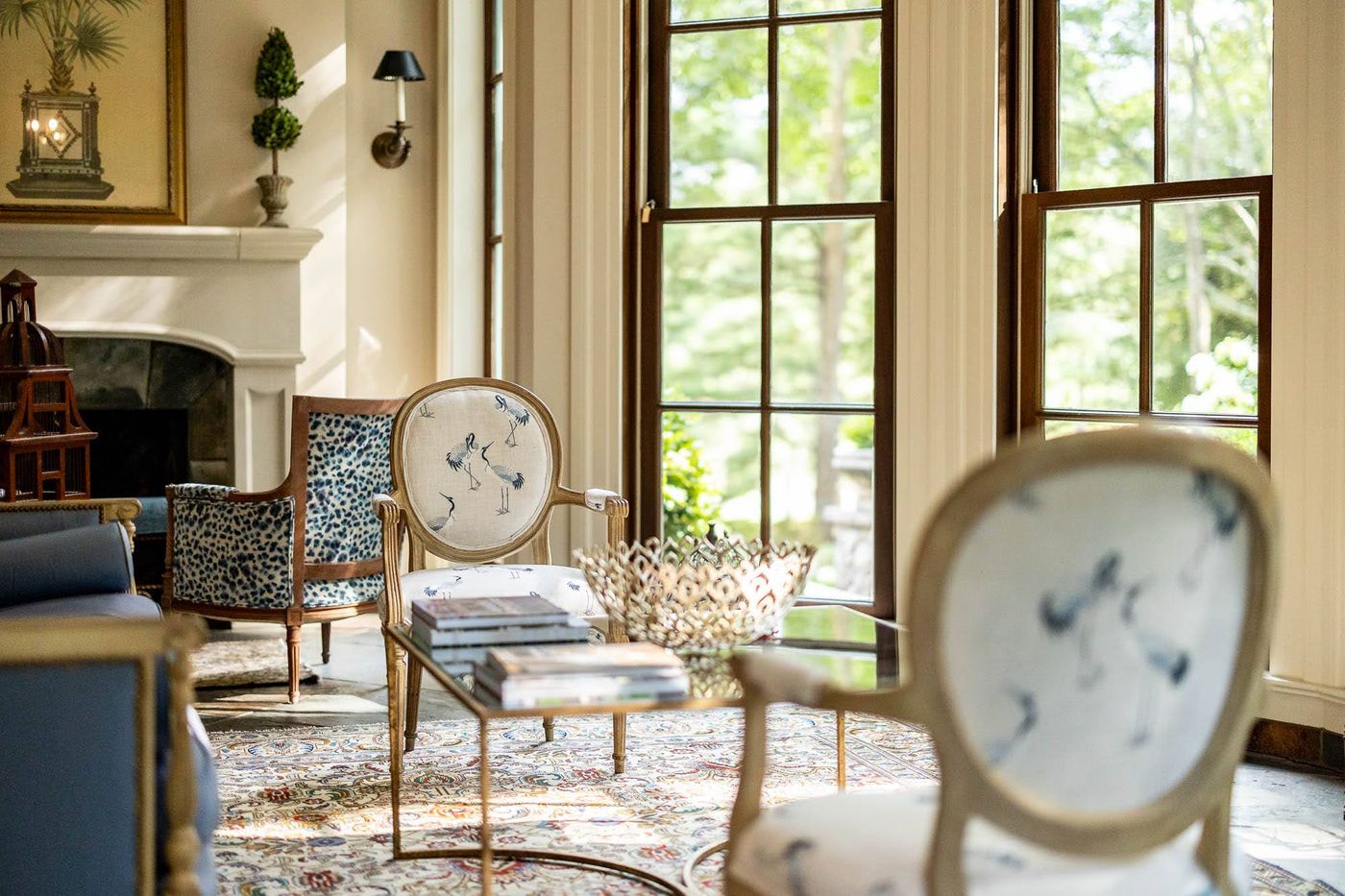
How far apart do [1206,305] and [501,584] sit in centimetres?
206

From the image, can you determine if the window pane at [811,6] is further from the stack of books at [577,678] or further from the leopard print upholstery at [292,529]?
the stack of books at [577,678]

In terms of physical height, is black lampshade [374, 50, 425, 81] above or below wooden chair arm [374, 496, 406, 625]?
above

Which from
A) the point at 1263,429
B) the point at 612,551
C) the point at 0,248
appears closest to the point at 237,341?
the point at 0,248

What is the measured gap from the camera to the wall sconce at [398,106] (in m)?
5.66

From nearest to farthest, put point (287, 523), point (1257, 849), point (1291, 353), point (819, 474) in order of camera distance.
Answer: point (1257, 849) < point (1291, 353) < point (287, 523) < point (819, 474)

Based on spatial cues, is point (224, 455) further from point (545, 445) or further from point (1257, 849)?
point (1257, 849)

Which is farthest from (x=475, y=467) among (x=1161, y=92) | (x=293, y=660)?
(x=1161, y=92)

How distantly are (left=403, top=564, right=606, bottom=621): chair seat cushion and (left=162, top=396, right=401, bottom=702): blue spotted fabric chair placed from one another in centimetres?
76

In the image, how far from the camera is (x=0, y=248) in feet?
18.5

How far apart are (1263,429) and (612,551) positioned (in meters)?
1.96

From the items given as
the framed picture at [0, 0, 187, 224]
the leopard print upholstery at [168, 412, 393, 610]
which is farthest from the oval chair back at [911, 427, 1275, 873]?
the framed picture at [0, 0, 187, 224]

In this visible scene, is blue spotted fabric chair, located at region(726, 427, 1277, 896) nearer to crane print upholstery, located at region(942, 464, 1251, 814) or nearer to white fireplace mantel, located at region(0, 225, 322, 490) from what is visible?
crane print upholstery, located at region(942, 464, 1251, 814)

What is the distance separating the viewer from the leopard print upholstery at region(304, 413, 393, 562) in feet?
14.1

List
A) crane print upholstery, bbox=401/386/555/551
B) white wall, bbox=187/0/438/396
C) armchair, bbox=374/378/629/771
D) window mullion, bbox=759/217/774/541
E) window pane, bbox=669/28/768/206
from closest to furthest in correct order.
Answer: armchair, bbox=374/378/629/771 → crane print upholstery, bbox=401/386/555/551 → window mullion, bbox=759/217/774/541 → window pane, bbox=669/28/768/206 → white wall, bbox=187/0/438/396
